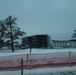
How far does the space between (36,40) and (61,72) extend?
132m

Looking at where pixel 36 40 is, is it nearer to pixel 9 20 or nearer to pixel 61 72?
pixel 9 20

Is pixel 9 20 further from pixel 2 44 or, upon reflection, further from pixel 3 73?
pixel 3 73

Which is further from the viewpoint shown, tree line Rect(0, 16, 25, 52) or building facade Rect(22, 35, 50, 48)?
building facade Rect(22, 35, 50, 48)

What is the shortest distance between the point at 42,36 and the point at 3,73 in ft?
454

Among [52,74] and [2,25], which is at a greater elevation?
[2,25]

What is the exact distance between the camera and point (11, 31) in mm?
86125

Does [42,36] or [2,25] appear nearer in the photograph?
[2,25]

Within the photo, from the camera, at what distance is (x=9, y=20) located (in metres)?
87.2

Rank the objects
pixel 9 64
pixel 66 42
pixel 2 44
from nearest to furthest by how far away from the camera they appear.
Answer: pixel 9 64, pixel 2 44, pixel 66 42

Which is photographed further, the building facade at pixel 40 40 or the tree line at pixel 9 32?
the building facade at pixel 40 40

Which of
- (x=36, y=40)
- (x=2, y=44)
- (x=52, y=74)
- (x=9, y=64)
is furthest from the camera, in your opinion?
(x=36, y=40)

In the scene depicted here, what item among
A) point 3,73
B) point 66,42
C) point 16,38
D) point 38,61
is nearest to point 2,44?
point 16,38

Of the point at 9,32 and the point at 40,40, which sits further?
the point at 40,40

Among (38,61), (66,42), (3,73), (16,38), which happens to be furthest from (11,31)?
(66,42)
